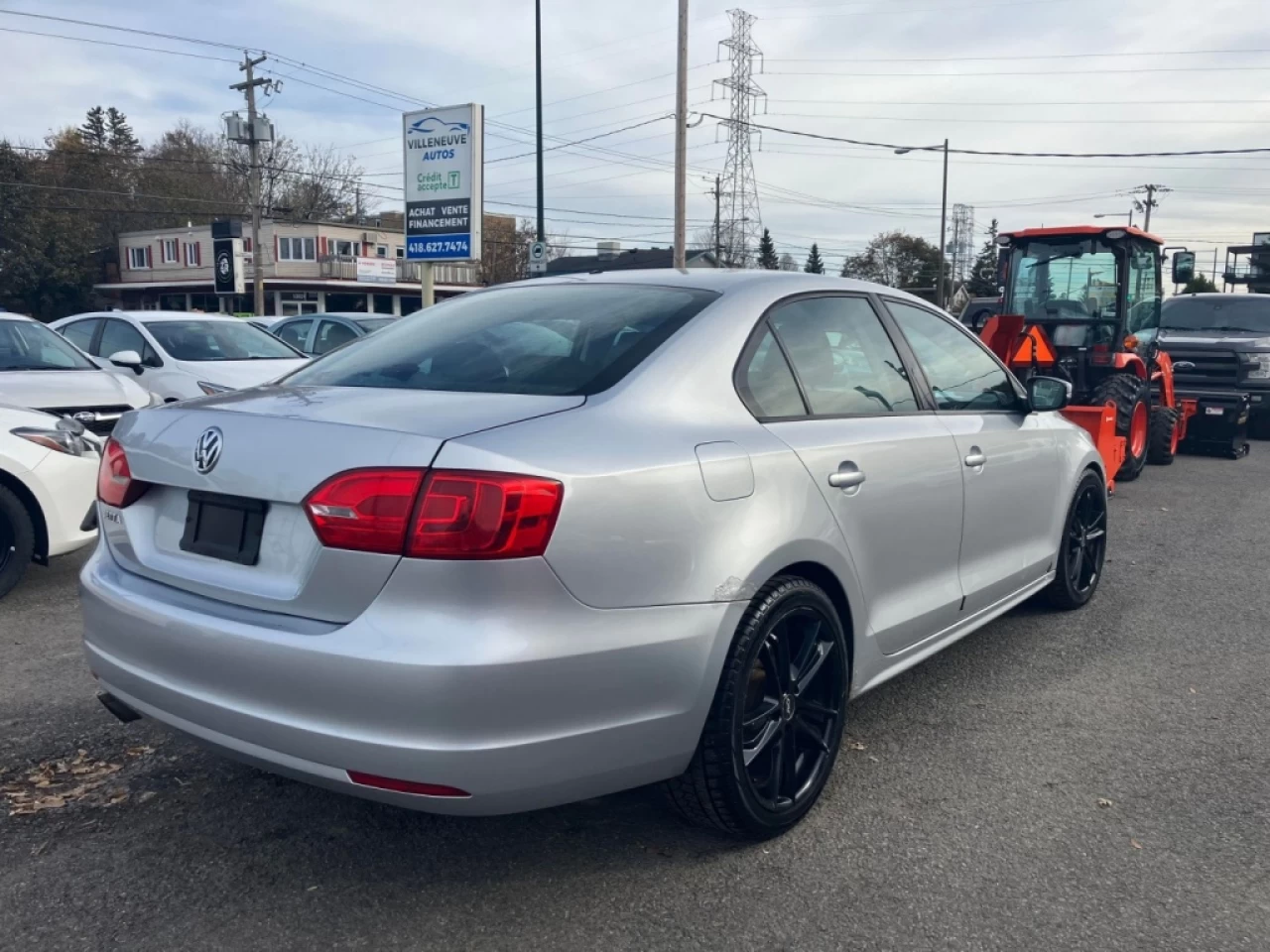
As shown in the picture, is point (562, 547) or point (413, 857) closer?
point (562, 547)

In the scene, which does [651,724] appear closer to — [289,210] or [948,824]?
[948,824]

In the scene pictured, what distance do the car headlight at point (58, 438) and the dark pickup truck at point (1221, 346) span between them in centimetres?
1214

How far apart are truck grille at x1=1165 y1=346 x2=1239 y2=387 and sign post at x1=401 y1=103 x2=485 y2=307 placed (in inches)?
360

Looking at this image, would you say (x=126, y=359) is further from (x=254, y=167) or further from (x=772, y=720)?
(x=254, y=167)

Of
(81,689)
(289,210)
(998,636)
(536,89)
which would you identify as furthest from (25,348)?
(289,210)

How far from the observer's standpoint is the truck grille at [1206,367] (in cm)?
1309

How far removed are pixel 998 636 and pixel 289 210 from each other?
6232cm

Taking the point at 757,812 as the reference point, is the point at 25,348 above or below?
above

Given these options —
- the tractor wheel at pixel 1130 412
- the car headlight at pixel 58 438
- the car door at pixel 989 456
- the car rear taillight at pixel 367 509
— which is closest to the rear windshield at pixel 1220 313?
the tractor wheel at pixel 1130 412

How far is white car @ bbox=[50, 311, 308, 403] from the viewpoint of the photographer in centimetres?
1024

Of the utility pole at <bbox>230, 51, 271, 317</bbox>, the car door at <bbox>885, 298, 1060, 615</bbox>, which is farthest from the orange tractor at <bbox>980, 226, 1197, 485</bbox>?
the utility pole at <bbox>230, 51, 271, 317</bbox>

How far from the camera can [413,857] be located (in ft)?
9.95

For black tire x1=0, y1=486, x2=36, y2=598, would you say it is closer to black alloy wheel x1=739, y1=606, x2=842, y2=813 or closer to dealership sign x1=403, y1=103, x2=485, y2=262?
black alloy wheel x1=739, y1=606, x2=842, y2=813

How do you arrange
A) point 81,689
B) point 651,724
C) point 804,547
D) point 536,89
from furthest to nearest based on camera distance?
point 536,89
point 81,689
point 804,547
point 651,724
